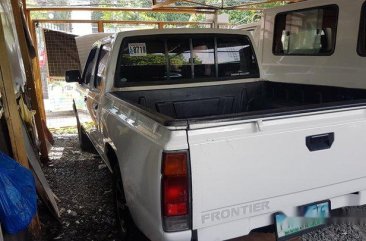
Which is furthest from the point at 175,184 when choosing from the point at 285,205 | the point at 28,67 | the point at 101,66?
the point at 28,67

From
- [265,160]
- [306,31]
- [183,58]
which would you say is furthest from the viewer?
[306,31]

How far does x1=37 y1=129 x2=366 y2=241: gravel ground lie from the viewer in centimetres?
309

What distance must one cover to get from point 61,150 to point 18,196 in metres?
3.80

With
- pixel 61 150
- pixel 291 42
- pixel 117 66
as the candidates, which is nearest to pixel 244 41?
pixel 117 66

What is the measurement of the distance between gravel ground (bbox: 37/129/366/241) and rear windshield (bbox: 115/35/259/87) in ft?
4.64

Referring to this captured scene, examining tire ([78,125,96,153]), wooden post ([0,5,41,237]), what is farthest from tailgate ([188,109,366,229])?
tire ([78,125,96,153])

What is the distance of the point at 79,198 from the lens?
13.2 feet

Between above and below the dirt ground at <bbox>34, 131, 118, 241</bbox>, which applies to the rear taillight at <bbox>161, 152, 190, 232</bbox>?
above

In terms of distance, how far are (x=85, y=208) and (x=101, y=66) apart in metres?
1.56

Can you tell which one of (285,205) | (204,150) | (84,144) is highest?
(204,150)

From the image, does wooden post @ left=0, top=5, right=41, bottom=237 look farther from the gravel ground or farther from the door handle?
the door handle

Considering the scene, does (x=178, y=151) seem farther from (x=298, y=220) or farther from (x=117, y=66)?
(x=117, y=66)

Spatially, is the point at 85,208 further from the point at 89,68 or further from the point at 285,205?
the point at 285,205

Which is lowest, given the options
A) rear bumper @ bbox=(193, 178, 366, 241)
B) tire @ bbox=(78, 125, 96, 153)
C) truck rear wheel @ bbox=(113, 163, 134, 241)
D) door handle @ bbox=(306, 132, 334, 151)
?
tire @ bbox=(78, 125, 96, 153)
